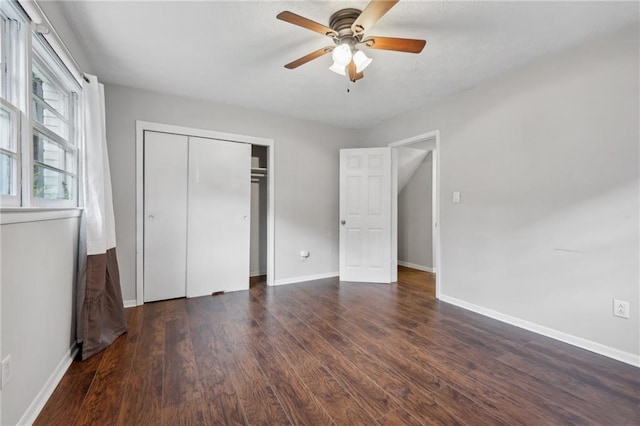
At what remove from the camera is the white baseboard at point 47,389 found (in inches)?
53.2

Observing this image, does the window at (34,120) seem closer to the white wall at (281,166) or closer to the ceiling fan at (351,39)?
the white wall at (281,166)

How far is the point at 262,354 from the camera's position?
6.63 feet

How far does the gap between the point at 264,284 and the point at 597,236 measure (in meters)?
3.48

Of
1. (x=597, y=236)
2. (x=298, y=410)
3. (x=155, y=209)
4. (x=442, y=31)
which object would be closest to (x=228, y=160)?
(x=155, y=209)

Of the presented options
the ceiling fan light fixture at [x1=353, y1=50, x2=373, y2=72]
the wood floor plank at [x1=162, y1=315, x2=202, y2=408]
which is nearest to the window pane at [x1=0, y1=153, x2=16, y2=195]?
the wood floor plank at [x1=162, y1=315, x2=202, y2=408]

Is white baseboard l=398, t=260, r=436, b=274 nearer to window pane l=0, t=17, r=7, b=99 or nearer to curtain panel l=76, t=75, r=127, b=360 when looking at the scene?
curtain panel l=76, t=75, r=127, b=360

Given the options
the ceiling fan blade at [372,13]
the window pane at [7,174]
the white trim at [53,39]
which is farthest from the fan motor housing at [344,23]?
the window pane at [7,174]

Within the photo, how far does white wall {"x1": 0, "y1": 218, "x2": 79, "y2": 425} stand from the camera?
4.02ft

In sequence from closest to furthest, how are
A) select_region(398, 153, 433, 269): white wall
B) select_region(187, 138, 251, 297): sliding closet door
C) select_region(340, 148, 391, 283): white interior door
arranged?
1. select_region(187, 138, 251, 297): sliding closet door
2. select_region(340, 148, 391, 283): white interior door
3. select_region(398, 153, 433, 269): white wall

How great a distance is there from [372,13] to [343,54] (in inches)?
14.5

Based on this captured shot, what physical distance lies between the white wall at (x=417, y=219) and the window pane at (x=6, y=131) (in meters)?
4.92

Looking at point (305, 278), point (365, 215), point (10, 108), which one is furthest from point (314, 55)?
point (305, 278)

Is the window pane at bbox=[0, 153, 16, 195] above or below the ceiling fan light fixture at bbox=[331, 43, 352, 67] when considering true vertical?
below

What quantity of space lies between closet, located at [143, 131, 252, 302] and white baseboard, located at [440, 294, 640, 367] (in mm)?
2708
